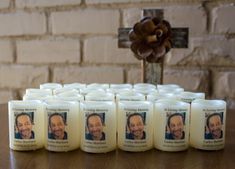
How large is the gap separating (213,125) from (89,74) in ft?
2.15

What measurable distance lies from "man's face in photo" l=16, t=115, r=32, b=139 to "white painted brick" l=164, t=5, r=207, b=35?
0.64m

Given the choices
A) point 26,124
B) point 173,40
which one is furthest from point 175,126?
point 173,40

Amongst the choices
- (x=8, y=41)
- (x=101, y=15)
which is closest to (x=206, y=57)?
(x=101, y=15)

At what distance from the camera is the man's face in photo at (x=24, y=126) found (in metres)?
0.55

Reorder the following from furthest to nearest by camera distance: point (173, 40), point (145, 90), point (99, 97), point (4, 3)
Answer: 1. point (4, 3)
2. point (173, 40)
3. point (145, 90)
4. point (99, 97)

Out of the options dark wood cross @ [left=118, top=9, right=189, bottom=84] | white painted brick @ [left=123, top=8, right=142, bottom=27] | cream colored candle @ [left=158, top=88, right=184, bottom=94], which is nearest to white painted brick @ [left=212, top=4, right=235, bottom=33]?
dark wood cross @ [left=118, top=9, right=189, bottom=84]

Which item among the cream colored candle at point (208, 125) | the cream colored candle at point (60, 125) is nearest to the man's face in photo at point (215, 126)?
the cream colored candle at point (208, 125)

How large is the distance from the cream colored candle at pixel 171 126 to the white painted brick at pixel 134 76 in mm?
559

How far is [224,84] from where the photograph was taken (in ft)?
3.50

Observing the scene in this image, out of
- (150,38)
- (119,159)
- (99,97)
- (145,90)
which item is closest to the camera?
(119,159)

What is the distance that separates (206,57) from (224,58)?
0.05 meters

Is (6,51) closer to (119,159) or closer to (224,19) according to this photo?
(224,19)

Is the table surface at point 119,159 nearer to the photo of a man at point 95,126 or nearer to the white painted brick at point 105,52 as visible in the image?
the photo of a man at point 95,126

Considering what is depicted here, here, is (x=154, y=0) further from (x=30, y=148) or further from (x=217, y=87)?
(x=30, y=148)
